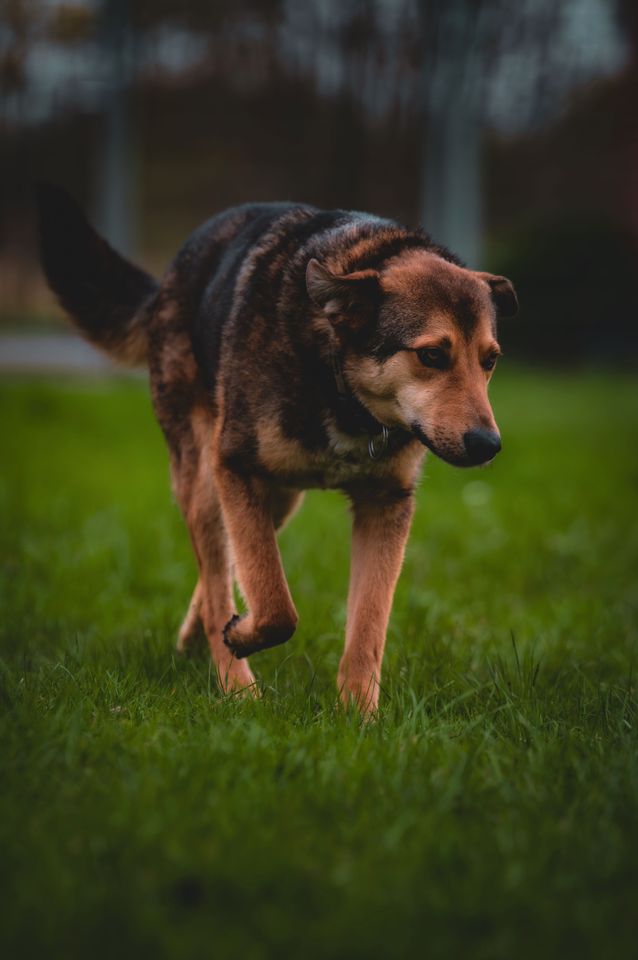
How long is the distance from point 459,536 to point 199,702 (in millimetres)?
3201

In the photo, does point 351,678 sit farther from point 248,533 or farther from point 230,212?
point 230,212

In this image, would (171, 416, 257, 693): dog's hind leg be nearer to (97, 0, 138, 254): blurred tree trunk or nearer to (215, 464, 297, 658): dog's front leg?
(215, 464, 297, 658): dog's front leg

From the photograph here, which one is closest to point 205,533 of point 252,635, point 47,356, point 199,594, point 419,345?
point 199,594

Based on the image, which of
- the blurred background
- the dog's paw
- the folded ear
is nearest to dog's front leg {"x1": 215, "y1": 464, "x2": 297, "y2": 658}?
the dog's paw

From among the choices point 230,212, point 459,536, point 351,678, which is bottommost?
point 459,536

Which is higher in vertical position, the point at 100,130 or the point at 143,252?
the point at 100,130

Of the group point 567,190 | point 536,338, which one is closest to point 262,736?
point 536,338

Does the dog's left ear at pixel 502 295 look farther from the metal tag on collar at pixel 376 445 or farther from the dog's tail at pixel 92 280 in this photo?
the dog's tail at pixel 92 280

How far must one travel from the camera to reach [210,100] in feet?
46.6

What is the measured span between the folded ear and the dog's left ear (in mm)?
466

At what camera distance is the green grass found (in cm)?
189

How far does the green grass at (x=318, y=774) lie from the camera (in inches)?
74.4

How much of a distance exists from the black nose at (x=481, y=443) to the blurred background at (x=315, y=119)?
1055cm

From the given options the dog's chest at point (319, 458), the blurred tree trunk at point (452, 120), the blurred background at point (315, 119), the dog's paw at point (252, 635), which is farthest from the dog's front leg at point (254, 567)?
the blurred tree trunk at point (452, 120)
